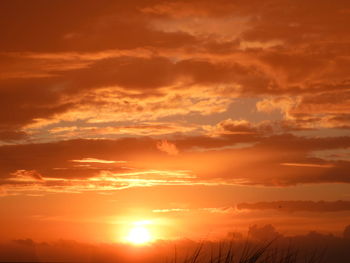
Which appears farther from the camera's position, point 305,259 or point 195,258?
point 305,259

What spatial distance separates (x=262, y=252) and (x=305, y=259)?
130 centimetres

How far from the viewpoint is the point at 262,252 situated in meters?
7.51

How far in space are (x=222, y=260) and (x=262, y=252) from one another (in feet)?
1.94

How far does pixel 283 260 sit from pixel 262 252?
63 cm

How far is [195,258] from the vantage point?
7.58 m

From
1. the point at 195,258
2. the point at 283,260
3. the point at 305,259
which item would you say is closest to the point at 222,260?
the point at 195,258

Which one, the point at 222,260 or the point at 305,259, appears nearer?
A: the point at 222,260

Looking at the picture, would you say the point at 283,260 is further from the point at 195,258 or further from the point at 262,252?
the point at 195,258

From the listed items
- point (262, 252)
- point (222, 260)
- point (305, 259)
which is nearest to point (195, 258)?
point (222, 260)

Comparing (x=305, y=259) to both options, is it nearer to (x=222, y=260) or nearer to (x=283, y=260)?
(x=283, y=260)

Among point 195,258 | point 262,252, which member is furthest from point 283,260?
point 195,258

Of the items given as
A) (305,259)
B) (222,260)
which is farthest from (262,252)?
(305,259)

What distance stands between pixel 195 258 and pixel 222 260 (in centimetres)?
39

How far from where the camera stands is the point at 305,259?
27.7 ft
